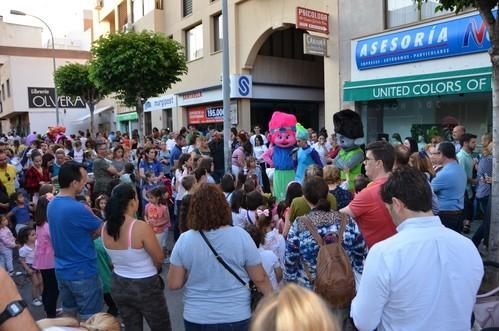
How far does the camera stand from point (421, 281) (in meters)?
1.97

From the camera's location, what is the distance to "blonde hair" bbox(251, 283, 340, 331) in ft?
3.80

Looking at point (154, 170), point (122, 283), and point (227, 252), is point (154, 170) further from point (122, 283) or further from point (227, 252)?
point (227, 252)

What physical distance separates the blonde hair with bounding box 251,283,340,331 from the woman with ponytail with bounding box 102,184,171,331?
214 centimetres

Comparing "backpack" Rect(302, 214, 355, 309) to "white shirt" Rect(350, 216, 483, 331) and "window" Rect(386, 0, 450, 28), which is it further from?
"window" Rect(386, 0, 450, 28)

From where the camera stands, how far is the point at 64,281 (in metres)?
3.62

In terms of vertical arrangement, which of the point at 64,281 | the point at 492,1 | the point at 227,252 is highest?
the point at 492,1

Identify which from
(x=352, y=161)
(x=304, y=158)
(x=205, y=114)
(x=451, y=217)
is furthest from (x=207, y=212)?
(x=205, y=114)

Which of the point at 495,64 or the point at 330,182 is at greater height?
the point at 495,64

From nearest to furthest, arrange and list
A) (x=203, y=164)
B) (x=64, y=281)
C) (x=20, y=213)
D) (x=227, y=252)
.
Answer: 1. (x=227, y=252)
2. (x=64, y=281)
3. (x=203, y=164)
4. (x=20, y=213)

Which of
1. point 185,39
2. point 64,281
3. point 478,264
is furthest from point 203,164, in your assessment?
point 185,39

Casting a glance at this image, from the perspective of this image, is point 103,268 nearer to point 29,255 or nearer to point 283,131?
point 29,255

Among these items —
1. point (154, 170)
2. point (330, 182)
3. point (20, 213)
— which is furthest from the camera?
point (154, 170)

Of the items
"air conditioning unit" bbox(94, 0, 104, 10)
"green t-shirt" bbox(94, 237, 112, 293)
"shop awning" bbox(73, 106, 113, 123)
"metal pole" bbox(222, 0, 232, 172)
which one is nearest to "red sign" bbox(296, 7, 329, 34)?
"metal pole" bbox(222, 0, 232, 172)

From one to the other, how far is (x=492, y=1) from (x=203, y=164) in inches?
157
